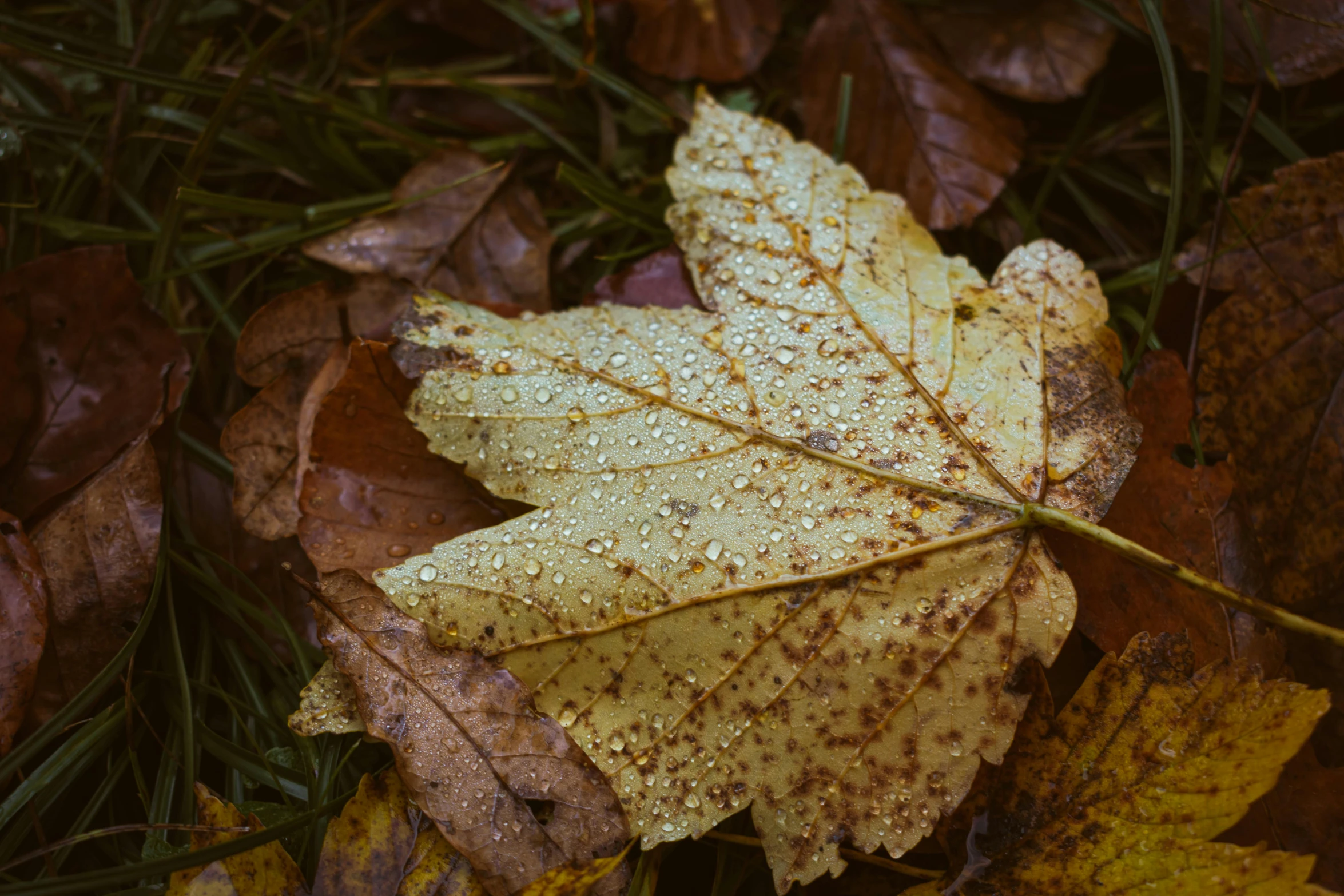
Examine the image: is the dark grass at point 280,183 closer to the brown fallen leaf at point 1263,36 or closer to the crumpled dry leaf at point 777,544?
the brown fallen leaf at point 1263,36

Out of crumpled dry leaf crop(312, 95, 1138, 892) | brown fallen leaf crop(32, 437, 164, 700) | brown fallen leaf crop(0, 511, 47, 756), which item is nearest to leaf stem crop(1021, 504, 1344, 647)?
crumpled dry leaf crop(312, 95, 1138, 892)

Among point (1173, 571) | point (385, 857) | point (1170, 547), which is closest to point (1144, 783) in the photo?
point (1173, 571)

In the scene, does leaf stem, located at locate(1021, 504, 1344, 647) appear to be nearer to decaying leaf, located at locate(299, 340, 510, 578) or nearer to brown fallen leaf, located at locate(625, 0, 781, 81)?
decaying leaf, located at locate(299, 340, 510, 578)

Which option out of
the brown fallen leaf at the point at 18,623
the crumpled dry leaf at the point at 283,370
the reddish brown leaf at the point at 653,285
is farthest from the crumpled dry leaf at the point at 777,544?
the brown fallen leaf at the point at 18,623

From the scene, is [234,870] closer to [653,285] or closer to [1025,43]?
[653,285]

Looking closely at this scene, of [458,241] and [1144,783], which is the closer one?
[1144,783]
